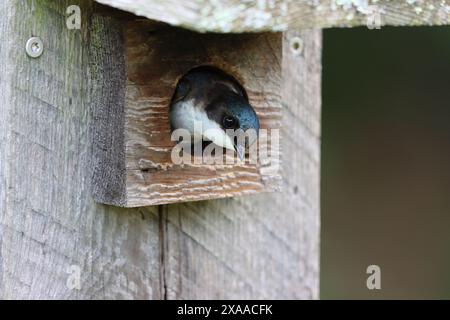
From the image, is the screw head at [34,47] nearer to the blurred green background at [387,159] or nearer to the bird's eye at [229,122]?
the bird's eye at [229,122]

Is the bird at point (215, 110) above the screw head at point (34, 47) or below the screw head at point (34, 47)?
below

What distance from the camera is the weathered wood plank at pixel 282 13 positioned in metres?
1.42

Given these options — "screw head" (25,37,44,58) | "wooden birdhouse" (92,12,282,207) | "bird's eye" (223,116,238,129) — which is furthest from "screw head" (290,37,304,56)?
"screw head" (25,37,44,58)

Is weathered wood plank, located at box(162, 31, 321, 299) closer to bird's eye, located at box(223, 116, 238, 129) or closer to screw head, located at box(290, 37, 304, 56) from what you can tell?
screw head, located at box(290, 37, 304, 56)

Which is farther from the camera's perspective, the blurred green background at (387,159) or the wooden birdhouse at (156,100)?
the blurred green background at (387,159)

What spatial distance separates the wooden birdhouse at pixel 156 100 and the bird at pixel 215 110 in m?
0.03

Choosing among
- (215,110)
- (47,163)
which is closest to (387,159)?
(215,110)

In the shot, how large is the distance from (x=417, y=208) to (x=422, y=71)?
660 millimetres

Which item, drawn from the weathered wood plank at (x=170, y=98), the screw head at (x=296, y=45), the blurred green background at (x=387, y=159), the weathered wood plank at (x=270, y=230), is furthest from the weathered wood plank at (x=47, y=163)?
the blurred green background at (x=387, y=159)

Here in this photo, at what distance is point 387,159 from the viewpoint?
413 centimetres

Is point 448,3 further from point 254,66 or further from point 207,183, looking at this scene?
point 207,183

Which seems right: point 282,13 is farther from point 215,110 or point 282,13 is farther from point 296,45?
point 296,45

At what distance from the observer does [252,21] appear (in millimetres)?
1512

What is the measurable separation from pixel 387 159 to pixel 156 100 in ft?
8.06
